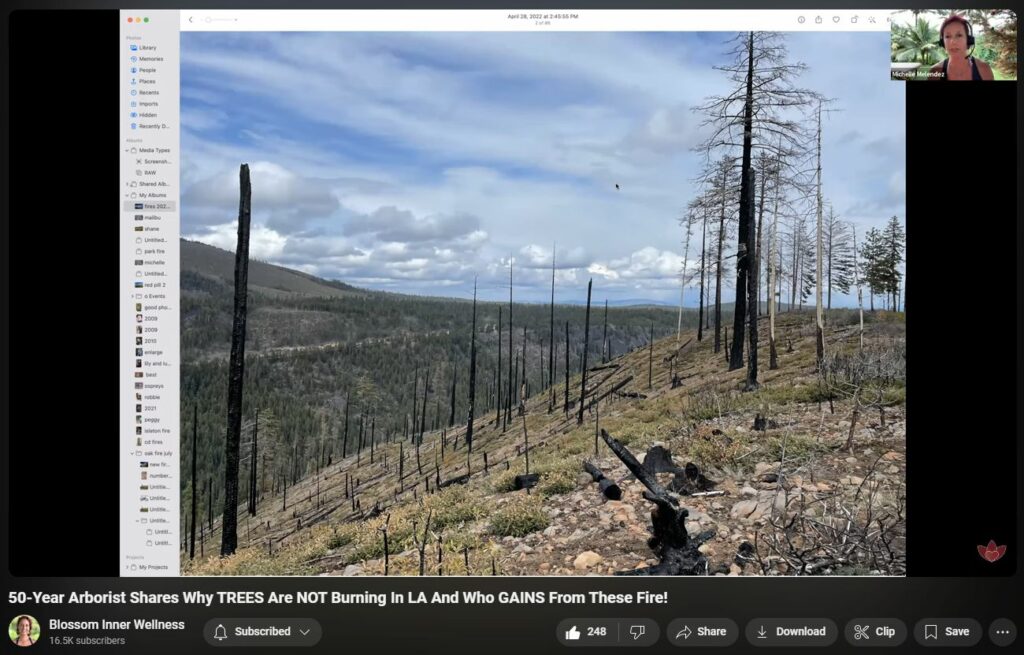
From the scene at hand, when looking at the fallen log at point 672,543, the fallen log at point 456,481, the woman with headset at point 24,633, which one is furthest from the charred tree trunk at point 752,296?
the woman with headset at point 24,633

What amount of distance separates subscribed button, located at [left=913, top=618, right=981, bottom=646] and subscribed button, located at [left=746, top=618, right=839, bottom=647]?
43cm

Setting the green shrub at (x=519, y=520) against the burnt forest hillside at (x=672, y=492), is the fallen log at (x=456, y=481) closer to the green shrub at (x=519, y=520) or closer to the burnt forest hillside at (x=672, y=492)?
the burnt forest hillside at (x=672, y=492)

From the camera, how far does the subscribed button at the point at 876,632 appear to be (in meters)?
2.77

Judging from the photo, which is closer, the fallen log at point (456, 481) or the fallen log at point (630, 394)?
the fallen log at point (456, 481)

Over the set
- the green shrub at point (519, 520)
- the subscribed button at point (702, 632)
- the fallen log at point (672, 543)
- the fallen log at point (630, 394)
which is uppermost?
the fallen log at point (630, 394)

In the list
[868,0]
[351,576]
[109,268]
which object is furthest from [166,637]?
[868,0]

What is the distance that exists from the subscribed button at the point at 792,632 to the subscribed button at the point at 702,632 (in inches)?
3.8

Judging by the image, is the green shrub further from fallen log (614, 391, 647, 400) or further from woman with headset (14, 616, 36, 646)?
fallen log (614, 391, 647, 400)

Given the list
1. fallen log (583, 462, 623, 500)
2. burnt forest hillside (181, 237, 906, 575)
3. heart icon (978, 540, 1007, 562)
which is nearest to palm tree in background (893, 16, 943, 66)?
burnt forest hillside (181, 237, 906, 575)

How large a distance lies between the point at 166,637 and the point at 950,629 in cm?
421

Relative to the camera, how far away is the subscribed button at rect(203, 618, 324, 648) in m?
2.81

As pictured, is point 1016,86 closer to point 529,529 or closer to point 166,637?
point 529,529

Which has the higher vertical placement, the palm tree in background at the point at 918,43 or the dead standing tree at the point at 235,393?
the palm tree in background at the point at 918,43

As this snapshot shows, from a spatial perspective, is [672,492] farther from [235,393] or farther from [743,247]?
[743,247]
